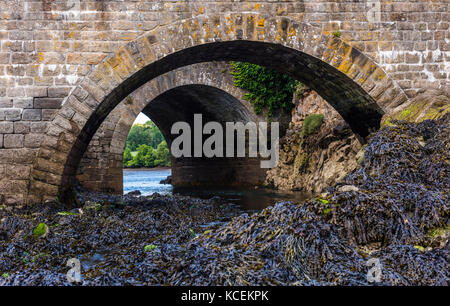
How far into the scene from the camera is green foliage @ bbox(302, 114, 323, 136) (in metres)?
13.8

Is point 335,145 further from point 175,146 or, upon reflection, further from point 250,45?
point 175,146

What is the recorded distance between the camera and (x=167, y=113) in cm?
1862

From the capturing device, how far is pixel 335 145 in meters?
12.3

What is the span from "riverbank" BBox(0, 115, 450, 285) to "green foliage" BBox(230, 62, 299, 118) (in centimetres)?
888

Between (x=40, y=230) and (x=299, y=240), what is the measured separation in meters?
3.45

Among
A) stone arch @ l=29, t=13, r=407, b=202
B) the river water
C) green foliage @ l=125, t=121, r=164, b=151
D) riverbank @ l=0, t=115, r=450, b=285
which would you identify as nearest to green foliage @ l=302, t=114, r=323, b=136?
the river water

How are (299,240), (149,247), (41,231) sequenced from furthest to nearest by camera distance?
(41,231) < (149,247) < (299,240)

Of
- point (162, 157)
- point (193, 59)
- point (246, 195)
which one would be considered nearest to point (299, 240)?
point (193, 59)

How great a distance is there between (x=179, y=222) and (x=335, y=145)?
705cm

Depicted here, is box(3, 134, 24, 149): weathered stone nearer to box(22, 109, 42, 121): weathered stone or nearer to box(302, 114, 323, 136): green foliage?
box(22, 109, 42, 121): weathered stone

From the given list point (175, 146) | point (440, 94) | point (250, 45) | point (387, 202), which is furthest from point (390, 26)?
point (175, 146)

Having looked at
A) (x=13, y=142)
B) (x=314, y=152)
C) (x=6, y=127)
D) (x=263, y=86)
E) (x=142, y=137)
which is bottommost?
(x=314, y=152)

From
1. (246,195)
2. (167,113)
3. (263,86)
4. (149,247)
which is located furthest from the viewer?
(167,113)

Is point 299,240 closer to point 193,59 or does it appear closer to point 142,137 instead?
point 193,59
